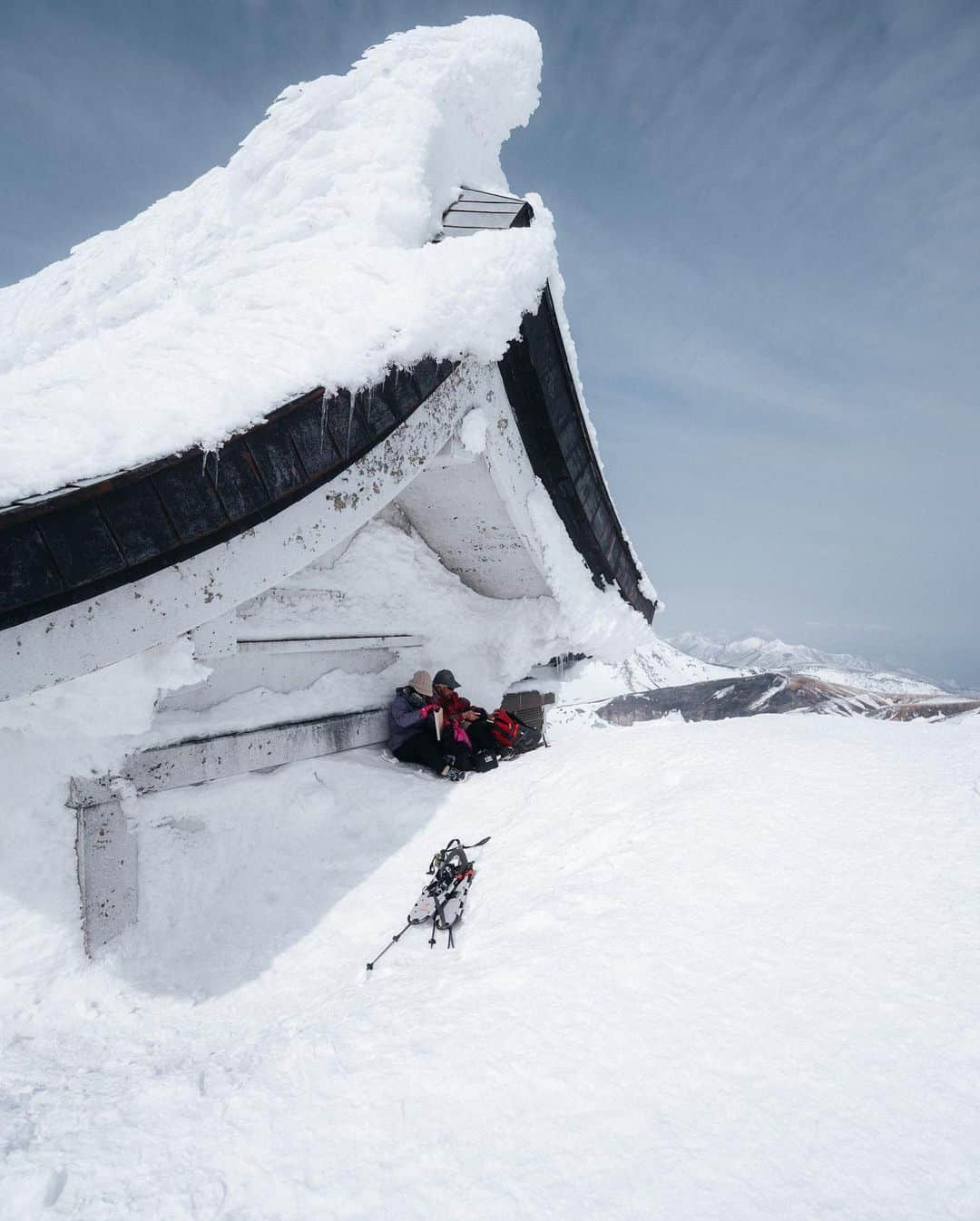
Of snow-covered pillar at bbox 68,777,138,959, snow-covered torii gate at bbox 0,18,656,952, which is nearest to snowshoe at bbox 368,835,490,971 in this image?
snow-covered pillar at bbox 68,777,138,959

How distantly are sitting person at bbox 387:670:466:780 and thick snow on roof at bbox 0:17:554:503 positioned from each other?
300 centimetres

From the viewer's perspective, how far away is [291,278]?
3984 millimetres

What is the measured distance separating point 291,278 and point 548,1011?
409 centimetres

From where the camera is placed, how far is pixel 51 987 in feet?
10.6

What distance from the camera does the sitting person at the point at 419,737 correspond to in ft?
18.9

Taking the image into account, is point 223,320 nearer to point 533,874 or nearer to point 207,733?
point 207,733

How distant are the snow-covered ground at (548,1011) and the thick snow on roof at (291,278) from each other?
2294 mm

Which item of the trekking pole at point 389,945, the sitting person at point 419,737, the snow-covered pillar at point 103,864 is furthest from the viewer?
the sitting person at point 419,737

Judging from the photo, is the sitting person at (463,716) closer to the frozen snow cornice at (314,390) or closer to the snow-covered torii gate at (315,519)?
the snow-covered torii gate at (315,519)

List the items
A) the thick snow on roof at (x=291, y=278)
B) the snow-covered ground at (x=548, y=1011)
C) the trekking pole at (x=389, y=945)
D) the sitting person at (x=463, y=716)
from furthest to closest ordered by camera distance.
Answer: the sitting person at (x=463, y=716), the trekking pole at (x=389, y=945), the thick snow on roof at (x=291, y=278), the snow-covered ground at (x=548, y=1011)

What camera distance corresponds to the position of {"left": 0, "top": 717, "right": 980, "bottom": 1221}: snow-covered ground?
1.69 m

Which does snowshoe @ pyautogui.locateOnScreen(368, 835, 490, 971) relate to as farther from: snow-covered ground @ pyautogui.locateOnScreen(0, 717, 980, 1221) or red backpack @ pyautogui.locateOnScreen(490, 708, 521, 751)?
red backpack @ pyautogui.locateOnScreen(490, 708, 521, 751)

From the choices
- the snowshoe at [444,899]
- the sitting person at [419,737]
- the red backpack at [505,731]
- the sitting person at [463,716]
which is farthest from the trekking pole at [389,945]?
the red backpack at [505,731]

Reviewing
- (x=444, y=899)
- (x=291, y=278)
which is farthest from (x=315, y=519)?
(x=444, y=899)
